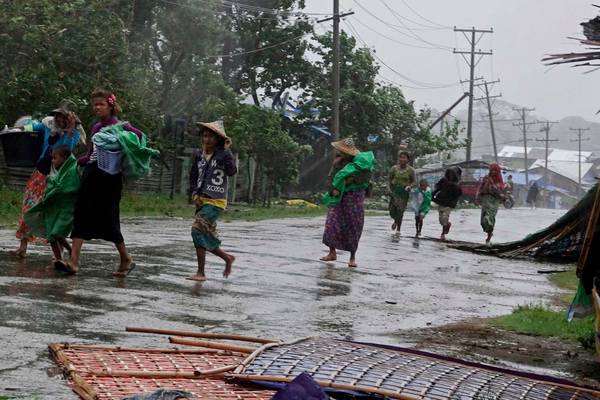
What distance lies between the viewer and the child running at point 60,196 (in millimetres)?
9930

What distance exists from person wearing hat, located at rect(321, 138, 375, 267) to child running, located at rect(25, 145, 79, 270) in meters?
4.27

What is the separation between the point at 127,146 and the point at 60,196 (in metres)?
0.92

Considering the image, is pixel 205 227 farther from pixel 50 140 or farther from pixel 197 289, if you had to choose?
pixel 50 140

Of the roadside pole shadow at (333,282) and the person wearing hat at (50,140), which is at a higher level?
the person wearing hat at (50,140)

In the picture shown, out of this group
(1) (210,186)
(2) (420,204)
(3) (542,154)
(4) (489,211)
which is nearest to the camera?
(1) (210,186)

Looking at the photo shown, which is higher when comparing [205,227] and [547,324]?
[205,227]

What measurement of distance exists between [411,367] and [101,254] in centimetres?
721

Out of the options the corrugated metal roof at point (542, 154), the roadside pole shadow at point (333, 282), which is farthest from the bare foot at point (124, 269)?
the corrugated metal roof at point (542, 154)

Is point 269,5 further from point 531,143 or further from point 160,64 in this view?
point 531,143

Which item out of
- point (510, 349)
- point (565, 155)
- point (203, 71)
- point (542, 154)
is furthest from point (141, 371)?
point (542, 154)

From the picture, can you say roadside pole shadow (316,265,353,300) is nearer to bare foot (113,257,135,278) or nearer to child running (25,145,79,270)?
bare foot (113,257,135,278)

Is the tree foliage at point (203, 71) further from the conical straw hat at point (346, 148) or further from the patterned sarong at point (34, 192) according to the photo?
the patterned sarong at point (34, 192)

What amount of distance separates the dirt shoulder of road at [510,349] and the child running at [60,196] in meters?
3.62

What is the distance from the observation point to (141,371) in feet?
17.0
